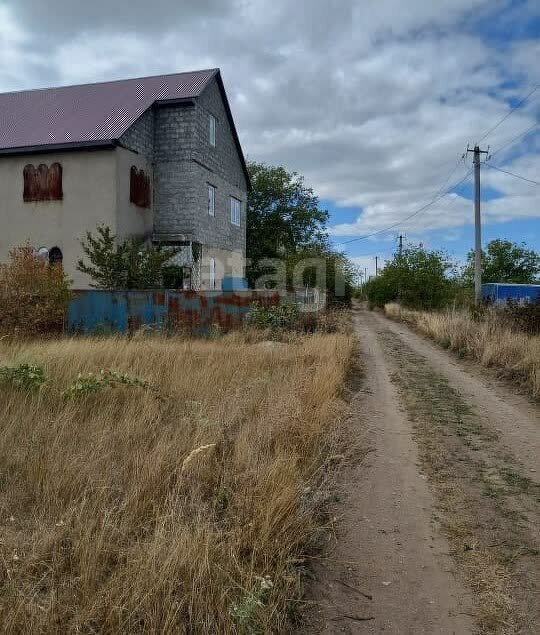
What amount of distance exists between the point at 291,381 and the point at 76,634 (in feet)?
16.1

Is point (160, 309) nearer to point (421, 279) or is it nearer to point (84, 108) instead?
point (84, 108)

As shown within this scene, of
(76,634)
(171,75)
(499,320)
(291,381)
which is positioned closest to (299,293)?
(499,320)

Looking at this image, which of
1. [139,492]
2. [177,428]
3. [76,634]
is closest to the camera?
[76,634]

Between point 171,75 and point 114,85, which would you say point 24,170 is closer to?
point 114,85

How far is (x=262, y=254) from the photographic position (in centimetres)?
3772

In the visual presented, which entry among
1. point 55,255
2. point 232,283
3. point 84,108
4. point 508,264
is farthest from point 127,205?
point 508,264

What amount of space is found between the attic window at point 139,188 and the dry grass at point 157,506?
13.7 meters

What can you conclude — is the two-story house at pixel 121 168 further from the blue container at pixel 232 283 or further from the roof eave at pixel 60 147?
the blue container at pixel 232 283

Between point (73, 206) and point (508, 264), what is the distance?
40.2 m

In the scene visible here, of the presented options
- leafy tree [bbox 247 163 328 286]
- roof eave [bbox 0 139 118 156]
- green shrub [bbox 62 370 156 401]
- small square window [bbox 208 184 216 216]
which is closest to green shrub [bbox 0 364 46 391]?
green shrub [bbox 62 370 156 401]

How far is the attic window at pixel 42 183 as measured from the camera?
18.0 m

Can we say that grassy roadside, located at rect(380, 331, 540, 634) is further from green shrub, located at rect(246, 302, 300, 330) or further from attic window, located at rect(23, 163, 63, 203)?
attic window, located at rect(23, 163, 63, 203)

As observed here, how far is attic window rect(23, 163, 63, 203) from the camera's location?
18.0 m

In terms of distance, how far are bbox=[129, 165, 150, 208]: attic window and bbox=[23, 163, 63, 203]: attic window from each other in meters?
2.60
